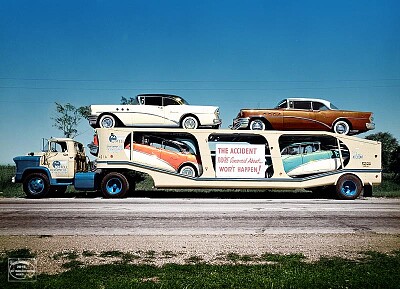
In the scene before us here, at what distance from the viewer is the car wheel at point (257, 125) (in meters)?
16.1

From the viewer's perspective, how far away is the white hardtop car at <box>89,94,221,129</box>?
52.7ft

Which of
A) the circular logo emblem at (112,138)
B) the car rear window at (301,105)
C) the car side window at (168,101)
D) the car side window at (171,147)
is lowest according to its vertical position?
the car side window at (171,147)

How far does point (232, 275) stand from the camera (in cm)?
503

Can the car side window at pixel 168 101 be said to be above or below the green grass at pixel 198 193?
above

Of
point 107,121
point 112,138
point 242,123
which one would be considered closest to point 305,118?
point 242,123

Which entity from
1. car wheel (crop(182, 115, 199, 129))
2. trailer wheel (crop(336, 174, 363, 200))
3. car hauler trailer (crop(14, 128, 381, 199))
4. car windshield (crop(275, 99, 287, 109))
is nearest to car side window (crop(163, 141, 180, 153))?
car hauler trailer (crop(14, 128, 381, 199))

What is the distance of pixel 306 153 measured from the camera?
1631 cm

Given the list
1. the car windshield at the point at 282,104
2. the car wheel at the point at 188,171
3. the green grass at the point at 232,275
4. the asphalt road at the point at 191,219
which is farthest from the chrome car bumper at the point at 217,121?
the green grass at the point at 232,275

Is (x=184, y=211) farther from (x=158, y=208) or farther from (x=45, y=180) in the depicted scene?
(x=45, y=180)

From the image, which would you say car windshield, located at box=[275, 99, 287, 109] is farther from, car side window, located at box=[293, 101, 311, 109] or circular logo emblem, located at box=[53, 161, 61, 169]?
circular logo emblem, located at box=[53, 161, 61, 169]

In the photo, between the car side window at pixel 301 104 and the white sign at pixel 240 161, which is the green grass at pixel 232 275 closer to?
the white sign at pixel 240 161

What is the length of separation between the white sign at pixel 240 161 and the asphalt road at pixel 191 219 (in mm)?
3230

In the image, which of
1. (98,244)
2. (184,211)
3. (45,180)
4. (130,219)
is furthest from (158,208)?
(45,180)

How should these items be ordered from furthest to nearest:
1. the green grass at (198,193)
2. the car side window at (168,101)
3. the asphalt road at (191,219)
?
the green grass at (198,193)
the car side window at (168,101)
the asphalt road at (191,219)
